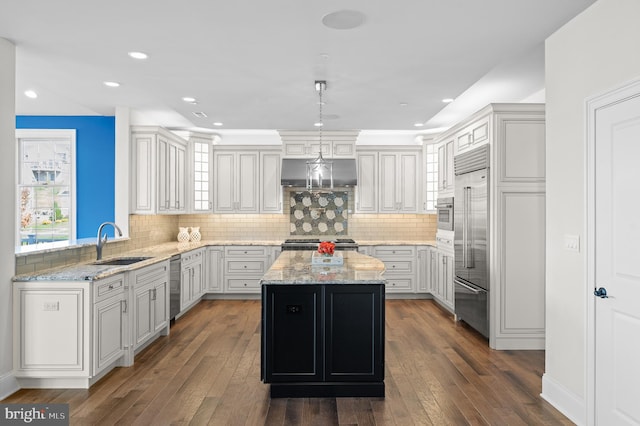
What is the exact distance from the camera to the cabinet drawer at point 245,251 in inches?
273

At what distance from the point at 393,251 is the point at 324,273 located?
3.67 metres

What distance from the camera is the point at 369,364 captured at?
130 inches

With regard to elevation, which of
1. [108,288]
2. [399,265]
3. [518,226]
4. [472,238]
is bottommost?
[399,265]

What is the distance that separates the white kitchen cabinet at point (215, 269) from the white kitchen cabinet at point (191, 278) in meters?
0.20

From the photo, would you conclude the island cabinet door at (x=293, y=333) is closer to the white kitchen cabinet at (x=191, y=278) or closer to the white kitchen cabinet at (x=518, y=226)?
the white kitchen cabinet at (x=518, y=226)

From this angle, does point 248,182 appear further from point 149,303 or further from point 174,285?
point 149,303

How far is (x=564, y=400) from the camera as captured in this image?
3.07m

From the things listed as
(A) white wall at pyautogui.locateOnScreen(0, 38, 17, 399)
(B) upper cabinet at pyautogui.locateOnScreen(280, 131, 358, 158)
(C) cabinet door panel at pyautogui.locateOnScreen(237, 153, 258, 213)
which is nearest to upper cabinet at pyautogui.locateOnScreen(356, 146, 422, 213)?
(B) upper cabinet at pyautogui.locateOnScreen(280, 131, 358, 158)

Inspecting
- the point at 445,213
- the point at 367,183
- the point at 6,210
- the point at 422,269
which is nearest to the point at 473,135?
the point at 445,213

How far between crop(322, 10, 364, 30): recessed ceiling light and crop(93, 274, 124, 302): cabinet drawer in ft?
9.10

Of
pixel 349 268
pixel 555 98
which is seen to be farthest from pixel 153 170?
pixel 555 98

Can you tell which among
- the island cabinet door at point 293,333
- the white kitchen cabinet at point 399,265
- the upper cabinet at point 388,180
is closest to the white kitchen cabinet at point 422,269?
the white kitchen cabinet at point 399,265

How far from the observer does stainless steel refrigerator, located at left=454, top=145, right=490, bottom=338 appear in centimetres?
459
